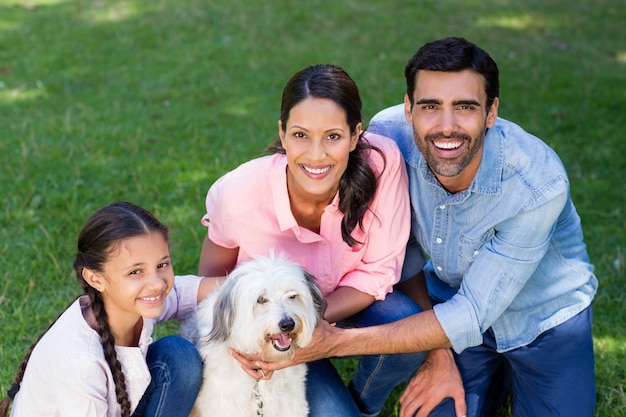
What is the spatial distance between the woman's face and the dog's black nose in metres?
0.62

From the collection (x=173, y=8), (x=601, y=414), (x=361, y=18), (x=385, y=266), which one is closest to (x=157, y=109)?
(x=173, y=8)

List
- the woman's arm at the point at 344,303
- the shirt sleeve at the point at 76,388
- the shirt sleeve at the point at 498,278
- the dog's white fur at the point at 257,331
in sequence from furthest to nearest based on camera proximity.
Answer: the woman's arm at the point at 344,303
the shirt sleeve at the point at 498,278
the dog's white fur at the point at 257,331
the shirt sleeve at the point at 76,388

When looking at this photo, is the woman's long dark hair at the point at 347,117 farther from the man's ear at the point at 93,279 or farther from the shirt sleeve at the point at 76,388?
the shirt sleeve at the point at 76,388

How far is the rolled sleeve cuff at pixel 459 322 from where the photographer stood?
326cm

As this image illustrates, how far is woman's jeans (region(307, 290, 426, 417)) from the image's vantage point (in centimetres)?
349

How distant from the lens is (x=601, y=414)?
3670 mm

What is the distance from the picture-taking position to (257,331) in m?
2.92

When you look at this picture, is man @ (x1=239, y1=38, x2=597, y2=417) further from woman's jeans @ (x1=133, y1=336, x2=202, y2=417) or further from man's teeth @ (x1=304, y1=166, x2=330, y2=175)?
man's teeth @ (x1=304, y1=166, x2=330, y2=175)

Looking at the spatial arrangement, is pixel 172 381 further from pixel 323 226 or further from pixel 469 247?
pixel 469 247

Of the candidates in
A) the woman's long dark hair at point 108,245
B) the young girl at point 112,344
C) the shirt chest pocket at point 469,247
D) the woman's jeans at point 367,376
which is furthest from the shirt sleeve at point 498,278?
the woman's long dark hair at point 108,245

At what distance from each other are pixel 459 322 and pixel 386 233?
517 mm

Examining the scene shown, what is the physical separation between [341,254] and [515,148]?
92 centimetres

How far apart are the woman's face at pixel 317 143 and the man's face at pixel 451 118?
302 millimetres

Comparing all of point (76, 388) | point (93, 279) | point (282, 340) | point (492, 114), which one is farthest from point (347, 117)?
point (76, 388)
